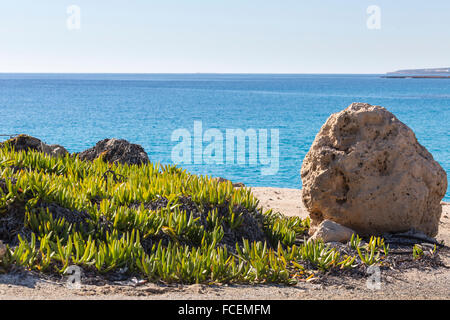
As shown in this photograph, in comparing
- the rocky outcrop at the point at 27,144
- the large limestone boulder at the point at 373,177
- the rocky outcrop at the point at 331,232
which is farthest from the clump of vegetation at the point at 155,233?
the rocky outcrop at the point at 27,144

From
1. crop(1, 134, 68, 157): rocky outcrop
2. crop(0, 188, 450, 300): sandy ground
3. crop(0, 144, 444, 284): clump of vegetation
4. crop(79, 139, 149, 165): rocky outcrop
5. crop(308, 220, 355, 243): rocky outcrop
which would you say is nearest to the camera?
crop(0, 188, 450, 300): sandy ground

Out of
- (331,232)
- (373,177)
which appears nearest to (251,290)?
(331,232)

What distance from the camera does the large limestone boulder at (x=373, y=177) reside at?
788 centimetres

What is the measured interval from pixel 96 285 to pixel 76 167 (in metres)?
4.01

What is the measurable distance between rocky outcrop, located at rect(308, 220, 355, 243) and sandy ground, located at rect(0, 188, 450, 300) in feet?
4.41

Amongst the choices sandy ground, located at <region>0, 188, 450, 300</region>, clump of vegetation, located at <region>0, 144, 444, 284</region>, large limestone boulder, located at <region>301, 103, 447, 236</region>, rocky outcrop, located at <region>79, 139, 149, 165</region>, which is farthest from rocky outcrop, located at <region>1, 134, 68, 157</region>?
sandy ground, located at <region>0, 188, 450, 300</region>

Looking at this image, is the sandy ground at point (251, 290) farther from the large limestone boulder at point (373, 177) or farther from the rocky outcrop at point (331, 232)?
the large limestone boulder at point (373, 177)

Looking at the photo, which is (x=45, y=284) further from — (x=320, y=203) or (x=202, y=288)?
(x=320, y=203)

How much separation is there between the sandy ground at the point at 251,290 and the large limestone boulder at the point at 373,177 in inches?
61.0

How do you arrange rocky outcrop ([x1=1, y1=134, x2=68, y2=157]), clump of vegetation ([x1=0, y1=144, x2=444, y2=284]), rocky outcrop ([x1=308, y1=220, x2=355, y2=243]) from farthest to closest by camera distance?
rocky outcrop ([x1=1, y1=134, x2=68, y2=157]) < rocky outcrop ([x1=308, y1=220, x2=355, y2=243]) < clump of vegetation ([x1=0, y1=144, x2=444, y2=284])

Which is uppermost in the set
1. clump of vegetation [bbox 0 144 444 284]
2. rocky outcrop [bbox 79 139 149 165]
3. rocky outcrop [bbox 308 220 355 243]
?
rocky outcrop [bbox 79 139 149 165]

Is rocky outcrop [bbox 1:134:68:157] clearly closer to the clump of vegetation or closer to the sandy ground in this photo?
the clump of vegetation

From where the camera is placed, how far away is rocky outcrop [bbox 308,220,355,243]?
7637mm

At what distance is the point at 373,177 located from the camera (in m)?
7.91
